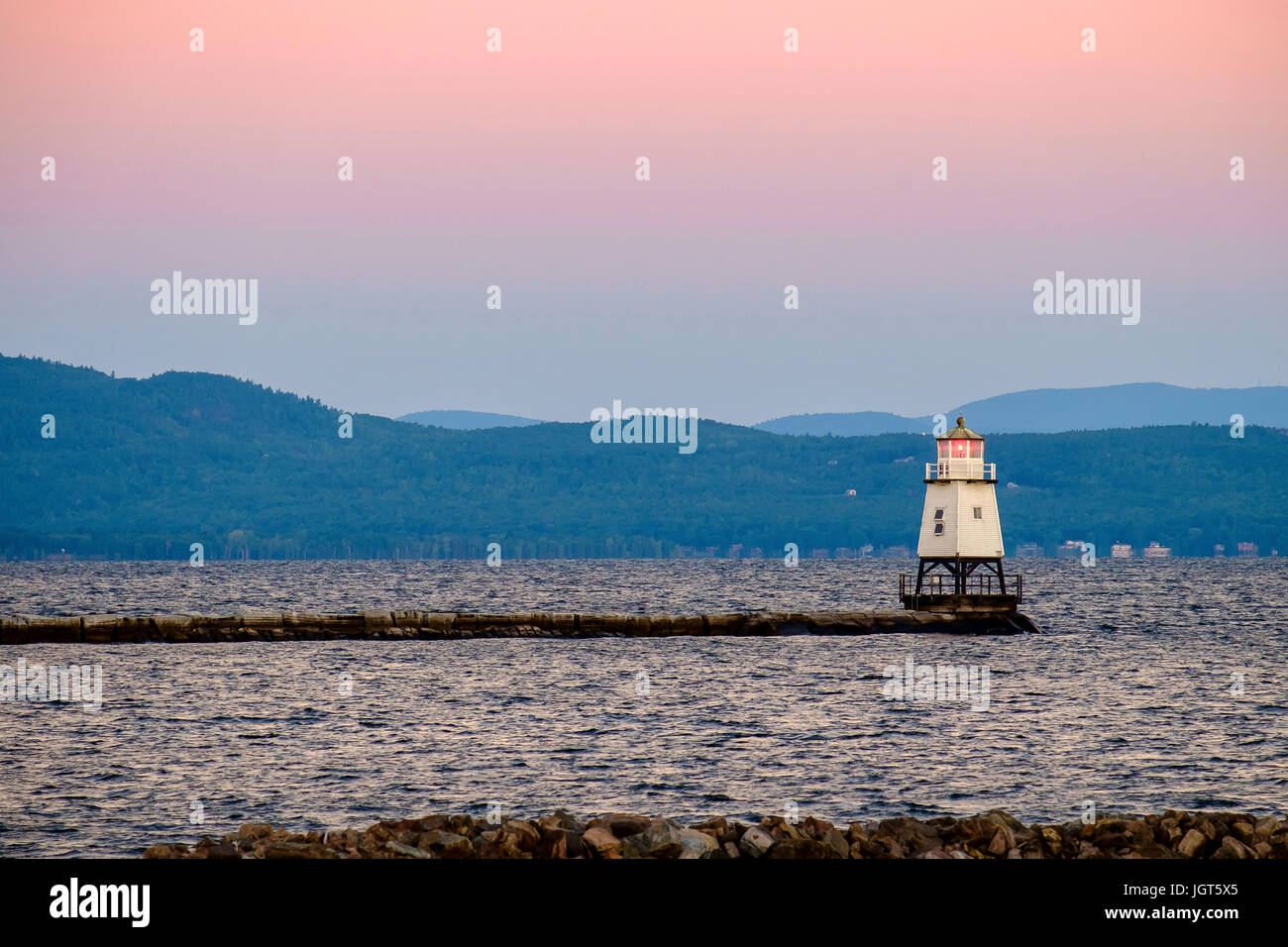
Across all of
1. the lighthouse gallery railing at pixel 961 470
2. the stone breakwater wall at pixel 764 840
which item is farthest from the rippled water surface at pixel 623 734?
the lighthouse gallery railing at pixel 961 470

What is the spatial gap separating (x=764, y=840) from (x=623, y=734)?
21714mm

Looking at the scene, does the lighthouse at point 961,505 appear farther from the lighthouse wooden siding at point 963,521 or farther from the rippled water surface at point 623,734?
the rippled water surface at point 623,734

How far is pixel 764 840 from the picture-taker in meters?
20.8

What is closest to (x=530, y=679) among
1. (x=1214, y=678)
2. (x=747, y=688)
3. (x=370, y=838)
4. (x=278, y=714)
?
(x=747, y=688)

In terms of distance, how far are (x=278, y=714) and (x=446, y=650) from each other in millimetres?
26365

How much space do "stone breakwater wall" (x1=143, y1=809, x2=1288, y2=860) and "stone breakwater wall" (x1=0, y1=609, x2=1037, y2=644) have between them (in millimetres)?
53071

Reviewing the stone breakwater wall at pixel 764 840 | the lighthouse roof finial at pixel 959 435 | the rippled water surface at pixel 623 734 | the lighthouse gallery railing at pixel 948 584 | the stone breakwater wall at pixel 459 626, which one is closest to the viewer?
the stone breakwater wall at pixel 764 840

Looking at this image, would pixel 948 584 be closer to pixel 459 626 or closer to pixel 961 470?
pixel 961 470

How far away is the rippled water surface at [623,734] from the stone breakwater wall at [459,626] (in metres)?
0.91

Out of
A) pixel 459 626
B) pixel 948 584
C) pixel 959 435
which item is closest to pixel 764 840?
pixel 959 435

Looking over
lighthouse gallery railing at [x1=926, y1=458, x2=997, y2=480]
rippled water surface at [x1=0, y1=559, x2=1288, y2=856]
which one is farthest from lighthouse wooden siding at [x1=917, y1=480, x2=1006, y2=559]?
rippled water surface at [x1=0, y1=559, x2=1288, y2=856]

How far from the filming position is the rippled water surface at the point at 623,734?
102 ft

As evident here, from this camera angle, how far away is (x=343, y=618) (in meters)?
79.0
